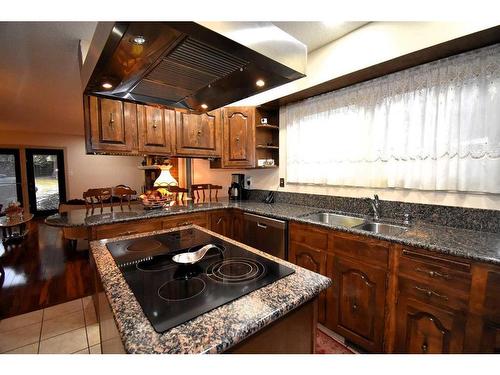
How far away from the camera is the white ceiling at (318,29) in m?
1.77

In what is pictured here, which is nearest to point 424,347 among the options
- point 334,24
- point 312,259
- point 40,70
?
point 312,259

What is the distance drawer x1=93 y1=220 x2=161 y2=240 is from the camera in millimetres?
1949

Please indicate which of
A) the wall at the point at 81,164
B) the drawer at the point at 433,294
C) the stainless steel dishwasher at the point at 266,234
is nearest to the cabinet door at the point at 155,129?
the stainless steel dishwasher at the point at 266,234

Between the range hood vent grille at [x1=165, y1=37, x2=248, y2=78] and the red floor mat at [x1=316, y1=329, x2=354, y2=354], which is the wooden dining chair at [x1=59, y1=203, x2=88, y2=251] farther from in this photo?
the red floor mat at [x1=316, y1=329, x2=354, y2=354]

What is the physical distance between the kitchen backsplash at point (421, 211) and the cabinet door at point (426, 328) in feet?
2.28

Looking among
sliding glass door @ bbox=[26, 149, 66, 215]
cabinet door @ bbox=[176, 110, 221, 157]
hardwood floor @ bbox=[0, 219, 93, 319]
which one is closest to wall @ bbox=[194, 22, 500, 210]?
cabinet door @ bbox=[176, 110, 221, 157]

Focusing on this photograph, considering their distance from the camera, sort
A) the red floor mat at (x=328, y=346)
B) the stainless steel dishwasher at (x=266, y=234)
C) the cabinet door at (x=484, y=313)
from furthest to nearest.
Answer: the stainless steel dishwasher at (x=266, y=234)
the red floor mat at (x=328, y=346)
the cabinet door at (x=484, y=313)

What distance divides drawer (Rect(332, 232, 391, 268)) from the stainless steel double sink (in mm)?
229

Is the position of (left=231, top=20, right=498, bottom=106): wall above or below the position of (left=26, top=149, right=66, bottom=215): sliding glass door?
above

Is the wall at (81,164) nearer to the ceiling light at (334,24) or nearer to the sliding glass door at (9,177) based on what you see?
the sliding glass door at (9,177)

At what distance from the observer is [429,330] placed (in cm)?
127

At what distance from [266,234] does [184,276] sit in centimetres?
143

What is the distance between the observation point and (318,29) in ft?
6.09
